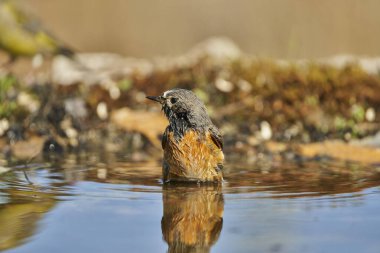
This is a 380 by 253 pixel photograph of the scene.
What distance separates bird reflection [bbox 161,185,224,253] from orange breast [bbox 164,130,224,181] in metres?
0.11

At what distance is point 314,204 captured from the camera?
12.3 feet

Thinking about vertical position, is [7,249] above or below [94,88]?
below

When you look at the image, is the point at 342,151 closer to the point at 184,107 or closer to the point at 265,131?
the point at 265,131

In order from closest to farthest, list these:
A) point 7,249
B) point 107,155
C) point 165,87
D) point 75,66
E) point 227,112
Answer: point 7,249
point 107,155
point 227,112
point 165,87
point 75,66

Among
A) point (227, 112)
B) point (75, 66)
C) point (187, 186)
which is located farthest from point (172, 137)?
point (75, 66)

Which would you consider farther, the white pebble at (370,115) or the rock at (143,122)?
the white pebble at (370,115)

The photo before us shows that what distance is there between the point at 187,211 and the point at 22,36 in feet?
22.0

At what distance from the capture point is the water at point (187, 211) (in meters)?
2.82

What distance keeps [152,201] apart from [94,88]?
17.5 ft

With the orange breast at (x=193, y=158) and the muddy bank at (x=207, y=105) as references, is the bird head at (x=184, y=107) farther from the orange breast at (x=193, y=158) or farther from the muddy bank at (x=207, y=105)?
the muddy bank at (x=207, y=105)

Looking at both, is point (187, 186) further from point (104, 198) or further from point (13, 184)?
point (13, 184)

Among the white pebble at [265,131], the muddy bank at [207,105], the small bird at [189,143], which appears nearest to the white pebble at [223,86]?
the muddy bank at [207,105]

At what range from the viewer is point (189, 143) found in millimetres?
4559

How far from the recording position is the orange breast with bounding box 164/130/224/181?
14.8ft
